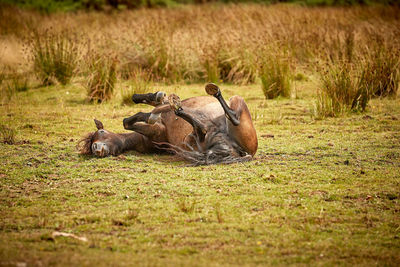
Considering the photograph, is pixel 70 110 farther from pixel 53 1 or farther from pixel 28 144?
pixel 53 1

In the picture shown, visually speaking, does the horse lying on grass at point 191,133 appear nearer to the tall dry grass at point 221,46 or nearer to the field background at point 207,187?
the field background at point 207,187

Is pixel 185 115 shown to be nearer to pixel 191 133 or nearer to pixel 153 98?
pixel 191 133

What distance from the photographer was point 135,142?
19.3ft

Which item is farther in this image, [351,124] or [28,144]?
[351,124]

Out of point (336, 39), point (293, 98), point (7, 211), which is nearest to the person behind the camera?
point (7, 211)

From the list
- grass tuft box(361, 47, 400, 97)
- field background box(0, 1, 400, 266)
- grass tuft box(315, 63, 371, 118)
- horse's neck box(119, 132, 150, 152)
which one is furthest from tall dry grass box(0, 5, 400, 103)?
horse's neck box(119, 132, 150, 152)

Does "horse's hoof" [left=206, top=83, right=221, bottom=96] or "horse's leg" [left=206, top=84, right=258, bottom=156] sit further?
"horse's leg" [left=206, top=84, right=258, bottom=156]

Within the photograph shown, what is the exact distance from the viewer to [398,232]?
3643 millimetres

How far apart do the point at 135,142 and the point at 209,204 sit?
1949 mm

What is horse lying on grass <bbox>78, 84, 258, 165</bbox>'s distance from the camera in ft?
17.3

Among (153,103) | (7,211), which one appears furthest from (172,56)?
(7,211)

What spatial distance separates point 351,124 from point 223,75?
461 centimetres

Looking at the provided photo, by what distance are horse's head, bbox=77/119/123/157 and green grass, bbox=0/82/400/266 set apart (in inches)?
5.6

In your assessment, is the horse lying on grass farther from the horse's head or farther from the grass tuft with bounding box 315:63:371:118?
the grass tuft with bounding box 315:63:371:118
